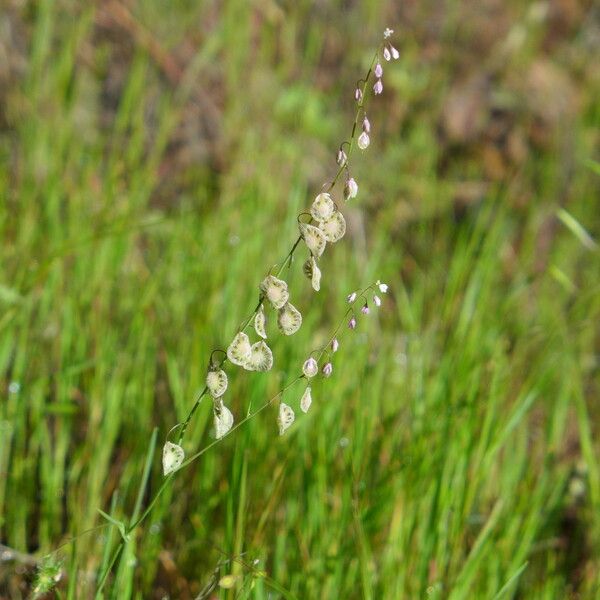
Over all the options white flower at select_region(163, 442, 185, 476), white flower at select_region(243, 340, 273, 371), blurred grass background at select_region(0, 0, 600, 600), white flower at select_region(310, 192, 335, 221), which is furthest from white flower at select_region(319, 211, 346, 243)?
blurred grass background at select_region(0, 0, 600, 600)

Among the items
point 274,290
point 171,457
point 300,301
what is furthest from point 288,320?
point 300,301

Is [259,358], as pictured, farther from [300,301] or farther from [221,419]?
[300,301]

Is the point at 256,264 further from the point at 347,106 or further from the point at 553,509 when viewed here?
the point at 347,106

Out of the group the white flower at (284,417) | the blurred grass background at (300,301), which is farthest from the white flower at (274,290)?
the blurred grass background at (300,301)

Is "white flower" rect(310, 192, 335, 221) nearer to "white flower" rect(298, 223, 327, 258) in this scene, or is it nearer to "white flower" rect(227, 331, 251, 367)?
"white flower" rect(298, 223, 327, 258)

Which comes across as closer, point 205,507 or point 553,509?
point 205,507

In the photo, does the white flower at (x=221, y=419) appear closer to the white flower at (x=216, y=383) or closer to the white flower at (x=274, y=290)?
the white flower at (x=216, y=383)

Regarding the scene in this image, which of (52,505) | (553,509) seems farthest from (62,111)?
(553,509)
